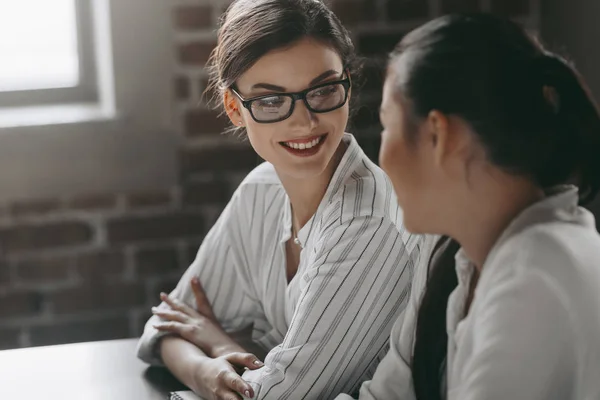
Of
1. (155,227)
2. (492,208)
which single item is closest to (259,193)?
(492,208)

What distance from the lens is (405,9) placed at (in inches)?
114

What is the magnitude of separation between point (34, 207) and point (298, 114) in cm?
135

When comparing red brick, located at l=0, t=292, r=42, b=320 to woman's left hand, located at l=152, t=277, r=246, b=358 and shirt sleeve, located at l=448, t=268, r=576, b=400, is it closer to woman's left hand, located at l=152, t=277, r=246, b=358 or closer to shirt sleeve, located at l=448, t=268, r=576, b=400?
woman's left hand, located at l=152, t=277, r=246, b=358

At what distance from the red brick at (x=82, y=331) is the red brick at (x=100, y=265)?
136mm

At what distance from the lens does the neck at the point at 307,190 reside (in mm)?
1832

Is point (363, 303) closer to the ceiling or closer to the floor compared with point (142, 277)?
closer to the ceiling

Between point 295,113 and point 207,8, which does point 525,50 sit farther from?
point 207,8

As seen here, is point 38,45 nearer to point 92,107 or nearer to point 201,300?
point 92,107

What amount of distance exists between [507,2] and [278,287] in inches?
56.6

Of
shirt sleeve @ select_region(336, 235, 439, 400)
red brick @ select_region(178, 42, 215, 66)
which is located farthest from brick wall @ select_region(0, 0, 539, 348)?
shirt sleeve @ select_region(336, 235, 439, 400)

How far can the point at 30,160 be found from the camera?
2.77 m

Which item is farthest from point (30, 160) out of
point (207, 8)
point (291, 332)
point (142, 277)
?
point (291, 332)

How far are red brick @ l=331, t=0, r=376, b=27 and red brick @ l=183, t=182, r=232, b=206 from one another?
61cm

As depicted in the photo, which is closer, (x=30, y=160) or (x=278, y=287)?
(x=278, y=287)
